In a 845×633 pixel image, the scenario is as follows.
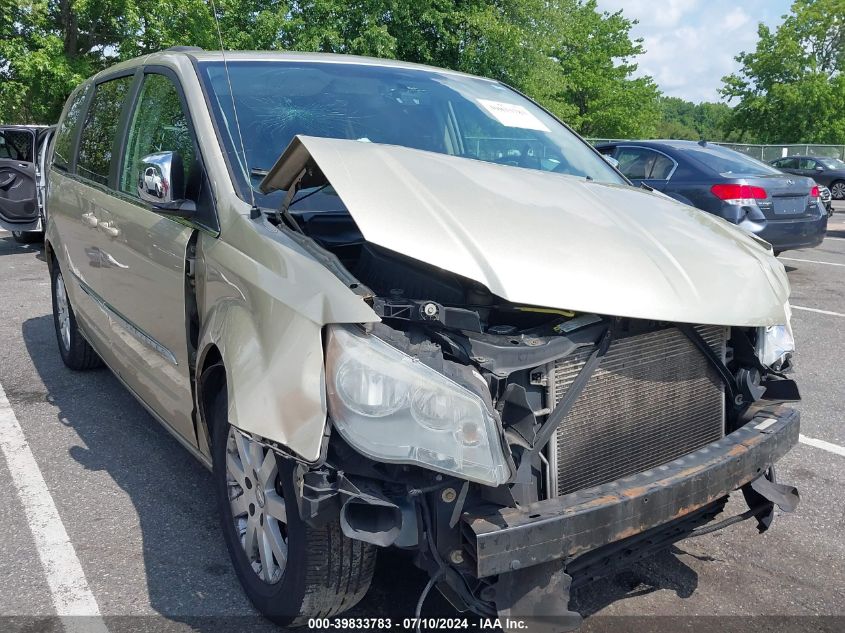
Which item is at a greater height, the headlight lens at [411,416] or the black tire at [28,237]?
the headlight lens at [411,416]

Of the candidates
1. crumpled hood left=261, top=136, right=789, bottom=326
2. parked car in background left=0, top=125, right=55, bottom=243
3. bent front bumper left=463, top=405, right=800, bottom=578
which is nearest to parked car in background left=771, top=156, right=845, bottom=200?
parked car in background left=0, top=125, right=55, bottom=243

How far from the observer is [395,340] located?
7.24ft

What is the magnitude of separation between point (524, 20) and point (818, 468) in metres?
26.7

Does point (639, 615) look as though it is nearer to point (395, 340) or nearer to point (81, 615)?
point (395, 340)

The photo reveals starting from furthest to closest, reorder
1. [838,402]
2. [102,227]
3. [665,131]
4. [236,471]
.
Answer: [665,131] → [838,402] → [102,227] → [236,471]

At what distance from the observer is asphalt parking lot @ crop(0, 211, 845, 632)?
9.32ft

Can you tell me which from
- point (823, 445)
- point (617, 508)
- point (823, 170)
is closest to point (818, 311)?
point (823, 445)

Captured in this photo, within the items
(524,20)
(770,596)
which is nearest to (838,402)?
(770,596)

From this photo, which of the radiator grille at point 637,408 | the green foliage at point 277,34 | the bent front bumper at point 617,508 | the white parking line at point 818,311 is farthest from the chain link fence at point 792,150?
the bent front bumper at point 617,508

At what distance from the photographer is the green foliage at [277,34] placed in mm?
20203

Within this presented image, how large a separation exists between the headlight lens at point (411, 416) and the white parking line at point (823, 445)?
2.90 metres

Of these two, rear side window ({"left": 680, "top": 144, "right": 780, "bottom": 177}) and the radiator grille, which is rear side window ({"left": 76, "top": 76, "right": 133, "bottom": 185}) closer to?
the radiator grille

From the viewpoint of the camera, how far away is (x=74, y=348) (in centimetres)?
Result: 548

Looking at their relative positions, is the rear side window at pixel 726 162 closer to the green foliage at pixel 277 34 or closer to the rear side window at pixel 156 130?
the rear side window at pixel 156 130
